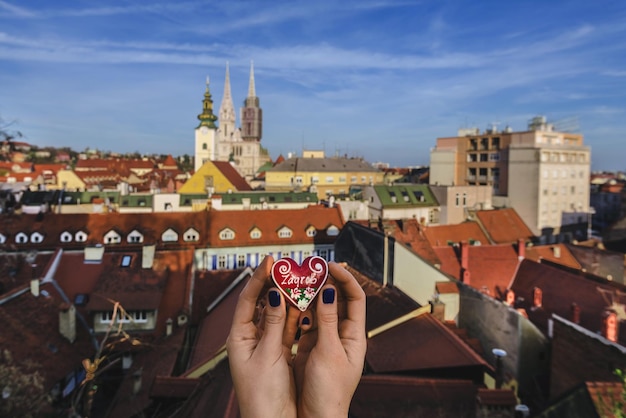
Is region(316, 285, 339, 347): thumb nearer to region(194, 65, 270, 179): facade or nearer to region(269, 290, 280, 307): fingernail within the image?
region(269, 290, 280, 307): fingernail

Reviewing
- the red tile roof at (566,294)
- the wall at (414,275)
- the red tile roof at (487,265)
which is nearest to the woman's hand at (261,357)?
the wall at (414,275)

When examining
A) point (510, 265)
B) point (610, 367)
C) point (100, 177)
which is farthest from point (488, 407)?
point (100, 177)

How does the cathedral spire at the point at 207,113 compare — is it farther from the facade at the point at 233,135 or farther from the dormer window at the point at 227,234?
the dormer window at the point at 227,234

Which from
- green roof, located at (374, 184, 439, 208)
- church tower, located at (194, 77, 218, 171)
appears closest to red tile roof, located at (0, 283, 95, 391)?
green roof, located at (374, 184, 439, 208)

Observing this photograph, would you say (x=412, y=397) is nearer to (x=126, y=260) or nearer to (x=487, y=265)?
(x=487, y=265)

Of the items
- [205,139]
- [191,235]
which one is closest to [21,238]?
[191,235]

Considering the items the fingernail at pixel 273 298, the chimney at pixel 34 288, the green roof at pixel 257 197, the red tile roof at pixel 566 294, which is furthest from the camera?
the green roof at pixel 257 197
